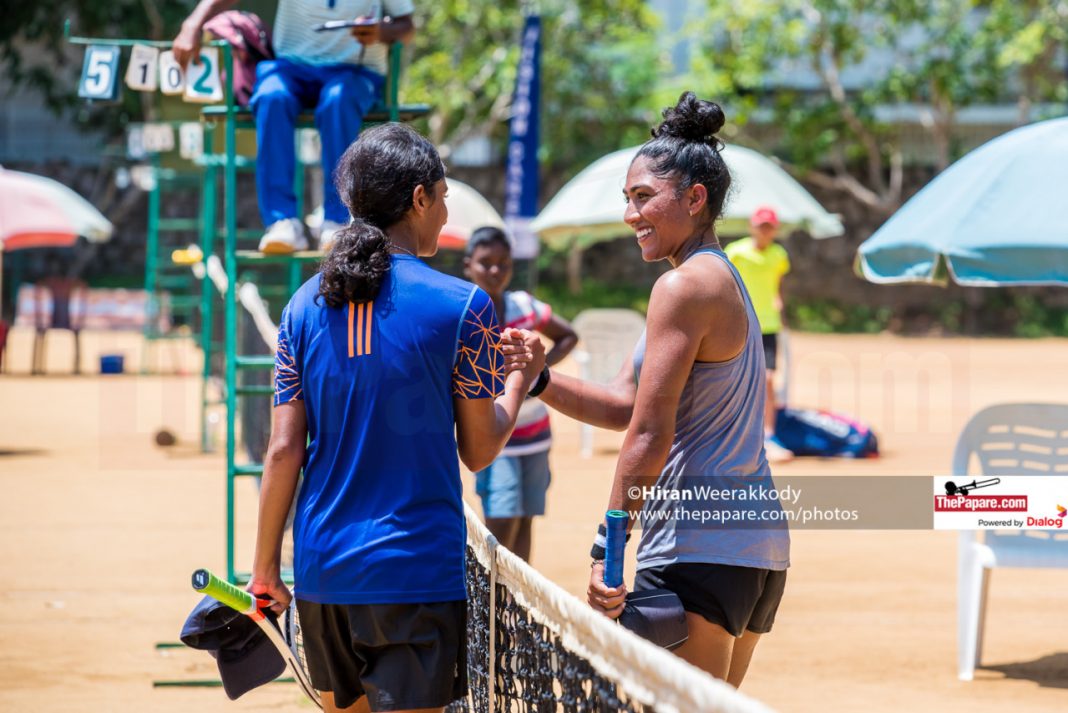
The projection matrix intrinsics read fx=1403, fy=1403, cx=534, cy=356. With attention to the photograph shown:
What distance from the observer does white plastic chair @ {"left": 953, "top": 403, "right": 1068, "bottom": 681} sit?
6.12 metres

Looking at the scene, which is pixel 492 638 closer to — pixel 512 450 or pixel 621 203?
pixel 512 450

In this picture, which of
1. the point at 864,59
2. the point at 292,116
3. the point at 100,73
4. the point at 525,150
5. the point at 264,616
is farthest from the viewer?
the point at 864,59

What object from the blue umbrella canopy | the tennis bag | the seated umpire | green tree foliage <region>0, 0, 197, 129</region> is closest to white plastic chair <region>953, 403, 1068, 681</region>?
the blue umbrella canopy

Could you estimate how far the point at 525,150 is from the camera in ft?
57.4

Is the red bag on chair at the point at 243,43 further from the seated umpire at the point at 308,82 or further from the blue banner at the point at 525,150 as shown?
the blue banner at the point at 525,150

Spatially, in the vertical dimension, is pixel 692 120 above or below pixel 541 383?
above

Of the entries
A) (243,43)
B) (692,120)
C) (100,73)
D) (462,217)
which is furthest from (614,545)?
(462,217)

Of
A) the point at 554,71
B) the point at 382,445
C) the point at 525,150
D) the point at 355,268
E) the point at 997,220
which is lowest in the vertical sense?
the point at 382,445

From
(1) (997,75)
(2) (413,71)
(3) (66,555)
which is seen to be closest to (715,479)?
(3) (66,555)

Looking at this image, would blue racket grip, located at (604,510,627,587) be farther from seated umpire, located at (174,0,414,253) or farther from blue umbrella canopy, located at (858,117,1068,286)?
blue umbrella canopy, located at (858,117,1068,286)

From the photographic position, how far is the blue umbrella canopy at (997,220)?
6.28 metres

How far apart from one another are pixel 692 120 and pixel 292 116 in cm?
302

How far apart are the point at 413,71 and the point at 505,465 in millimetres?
21644

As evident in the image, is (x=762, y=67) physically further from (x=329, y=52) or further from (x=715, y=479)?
(x=715, y=479)
